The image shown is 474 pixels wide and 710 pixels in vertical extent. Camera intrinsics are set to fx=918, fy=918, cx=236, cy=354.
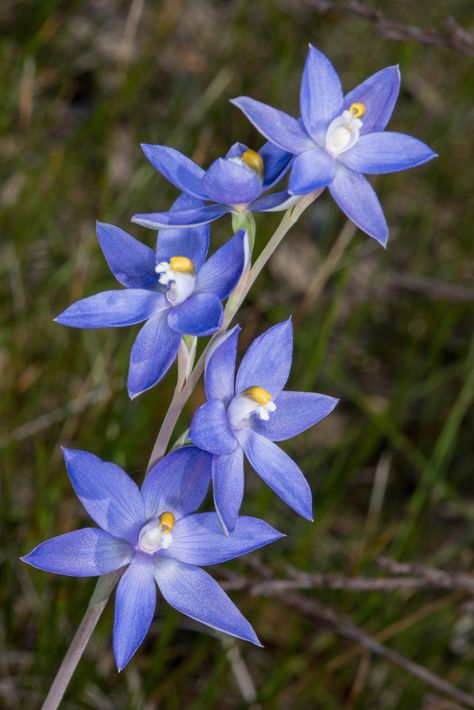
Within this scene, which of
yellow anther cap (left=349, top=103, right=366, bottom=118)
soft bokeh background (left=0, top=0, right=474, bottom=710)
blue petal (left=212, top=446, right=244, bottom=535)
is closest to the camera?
blue petal (left=212, top=446, right=244, bottom=535)

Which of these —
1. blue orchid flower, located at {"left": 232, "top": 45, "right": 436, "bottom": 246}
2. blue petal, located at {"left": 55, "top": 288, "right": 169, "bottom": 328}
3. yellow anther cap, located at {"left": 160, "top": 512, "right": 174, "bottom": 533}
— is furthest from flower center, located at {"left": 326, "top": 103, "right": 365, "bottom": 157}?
yellow anther cap, located at {"left": 160, "top": 512, "right": 174, "bottom": 533}

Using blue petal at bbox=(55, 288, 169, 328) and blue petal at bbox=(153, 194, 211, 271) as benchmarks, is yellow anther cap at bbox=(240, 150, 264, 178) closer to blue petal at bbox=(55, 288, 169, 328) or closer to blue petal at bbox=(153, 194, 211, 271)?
blue petal at bbox=(153, 194, 211, 271)

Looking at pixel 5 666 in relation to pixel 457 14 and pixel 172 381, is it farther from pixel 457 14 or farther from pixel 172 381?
pixel 457 14

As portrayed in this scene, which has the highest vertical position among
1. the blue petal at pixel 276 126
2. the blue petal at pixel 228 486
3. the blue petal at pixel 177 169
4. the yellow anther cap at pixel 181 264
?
the blue petal at pixel 276 126

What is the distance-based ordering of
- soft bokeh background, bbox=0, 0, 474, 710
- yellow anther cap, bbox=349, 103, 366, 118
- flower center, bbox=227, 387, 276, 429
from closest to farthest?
flower center, bbox=227, 387, 276, 429, yellow anther cap, bbox=349, 103, 366, 118, soft bokeh background, bbox=0, 0, 474, 710

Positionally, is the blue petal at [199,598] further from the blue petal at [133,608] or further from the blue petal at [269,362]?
the blue petal at [269,362]

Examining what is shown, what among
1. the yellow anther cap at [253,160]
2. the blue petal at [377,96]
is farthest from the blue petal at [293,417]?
the blue petal at [377,96]
